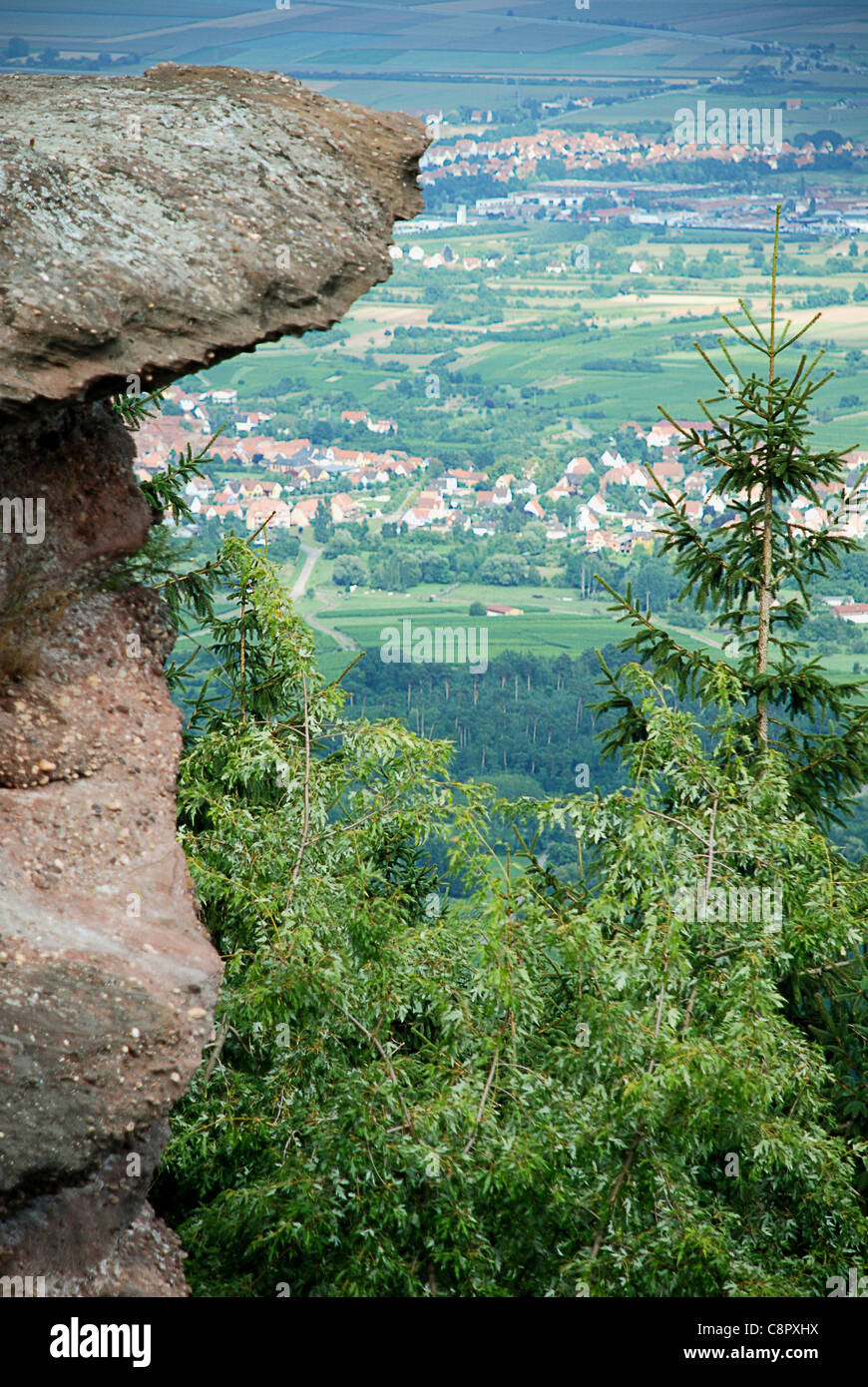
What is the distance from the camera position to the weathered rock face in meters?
7.34

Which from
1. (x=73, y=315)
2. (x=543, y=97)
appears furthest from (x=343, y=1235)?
(x=543, y=97)

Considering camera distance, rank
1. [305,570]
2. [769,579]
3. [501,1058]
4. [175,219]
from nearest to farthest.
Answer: [501,1058] < [175,219] < [769,579] < [305,570]

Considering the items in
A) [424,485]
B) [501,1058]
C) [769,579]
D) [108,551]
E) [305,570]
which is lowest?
[501,1058]

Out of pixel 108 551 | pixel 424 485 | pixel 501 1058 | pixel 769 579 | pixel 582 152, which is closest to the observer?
pixel 501 1058

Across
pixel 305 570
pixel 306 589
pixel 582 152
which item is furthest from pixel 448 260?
pixel 306 589

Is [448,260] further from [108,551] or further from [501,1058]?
[501,1058]

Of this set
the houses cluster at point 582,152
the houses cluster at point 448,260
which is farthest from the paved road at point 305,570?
the houses cluster at point 582,152

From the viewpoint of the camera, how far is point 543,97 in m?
174

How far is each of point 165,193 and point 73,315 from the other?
1463 millimetres

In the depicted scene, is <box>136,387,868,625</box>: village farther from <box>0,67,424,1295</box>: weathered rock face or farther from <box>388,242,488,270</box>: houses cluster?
<box>388,242,488,270</box>: houses cluster

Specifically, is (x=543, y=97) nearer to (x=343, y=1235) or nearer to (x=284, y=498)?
(x=284, y=498)

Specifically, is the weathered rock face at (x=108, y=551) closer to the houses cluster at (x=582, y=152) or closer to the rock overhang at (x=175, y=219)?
the rock overhang at (x=175, y=219)

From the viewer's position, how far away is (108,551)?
9758mm

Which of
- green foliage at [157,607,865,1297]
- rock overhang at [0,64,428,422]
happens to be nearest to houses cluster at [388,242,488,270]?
rock overhang at [0,64,428,422]
